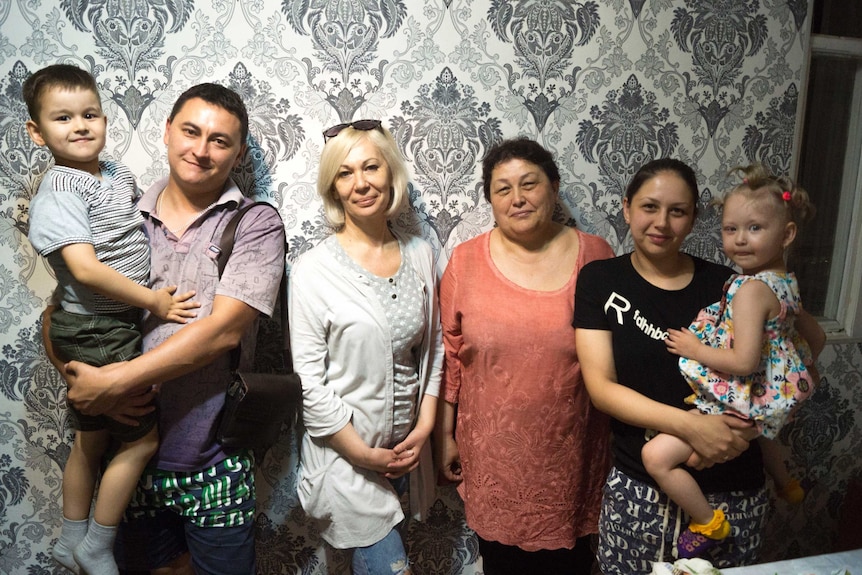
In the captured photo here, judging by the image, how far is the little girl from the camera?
1.27 metres

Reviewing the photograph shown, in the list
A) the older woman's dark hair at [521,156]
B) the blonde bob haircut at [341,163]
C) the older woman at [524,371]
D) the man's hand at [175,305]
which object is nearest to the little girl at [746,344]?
the older woman at [524,371]

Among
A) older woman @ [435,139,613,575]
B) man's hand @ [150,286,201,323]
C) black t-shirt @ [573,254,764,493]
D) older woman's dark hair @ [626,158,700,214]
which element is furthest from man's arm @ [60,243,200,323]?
older woman's dark hair @ [626,158,700,214]

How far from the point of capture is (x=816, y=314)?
2.25 meters

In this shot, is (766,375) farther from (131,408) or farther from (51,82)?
(51,82)

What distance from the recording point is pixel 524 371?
60.5 inches

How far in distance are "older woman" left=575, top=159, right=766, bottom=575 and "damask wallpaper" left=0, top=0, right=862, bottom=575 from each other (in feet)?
1.56

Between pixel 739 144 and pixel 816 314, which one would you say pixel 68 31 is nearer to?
pixel 739 144

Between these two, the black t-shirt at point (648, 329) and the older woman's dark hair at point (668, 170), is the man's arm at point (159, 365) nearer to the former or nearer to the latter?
the black t-shirt at point (648, 329)

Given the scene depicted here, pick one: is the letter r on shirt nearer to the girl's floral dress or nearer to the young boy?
the girl's floral dress

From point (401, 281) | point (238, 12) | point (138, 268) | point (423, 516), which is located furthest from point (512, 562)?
point (238, 12)

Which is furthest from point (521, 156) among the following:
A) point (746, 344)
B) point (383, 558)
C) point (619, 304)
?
point (383, 558)

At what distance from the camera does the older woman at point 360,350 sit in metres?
1.50

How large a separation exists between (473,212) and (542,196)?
32 cm

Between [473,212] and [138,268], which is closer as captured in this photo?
[138,268]
